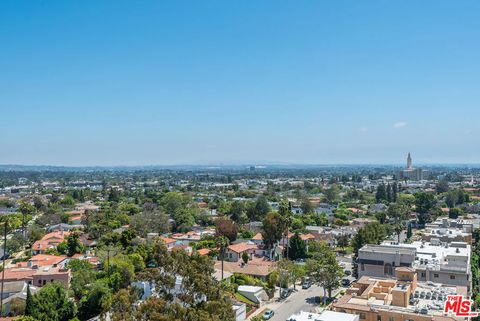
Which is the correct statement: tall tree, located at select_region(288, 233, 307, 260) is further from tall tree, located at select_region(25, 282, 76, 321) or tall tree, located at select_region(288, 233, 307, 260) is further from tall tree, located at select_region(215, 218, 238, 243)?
tall tree, located at select_region(25, 282, 76, 321)

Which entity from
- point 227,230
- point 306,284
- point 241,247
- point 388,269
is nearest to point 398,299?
point 388,269

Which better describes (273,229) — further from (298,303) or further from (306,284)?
(298,303)

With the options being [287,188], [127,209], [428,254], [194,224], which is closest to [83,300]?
[428,254]

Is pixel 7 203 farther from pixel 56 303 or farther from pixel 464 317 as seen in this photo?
pixel 464 317

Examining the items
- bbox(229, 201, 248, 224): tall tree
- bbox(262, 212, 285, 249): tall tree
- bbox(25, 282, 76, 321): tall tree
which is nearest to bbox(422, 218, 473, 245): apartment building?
bbox(262, 212, 285, 249): tall tree

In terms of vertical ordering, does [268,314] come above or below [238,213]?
below

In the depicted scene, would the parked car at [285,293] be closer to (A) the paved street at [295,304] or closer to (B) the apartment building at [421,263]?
(A) the paved street at [295,304]
